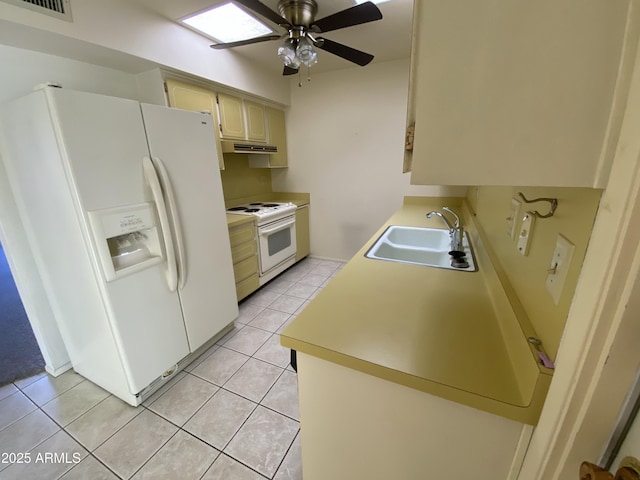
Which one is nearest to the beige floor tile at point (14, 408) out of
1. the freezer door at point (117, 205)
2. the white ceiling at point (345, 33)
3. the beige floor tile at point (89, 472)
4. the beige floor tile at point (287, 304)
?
the freezer door at point (117, 205)

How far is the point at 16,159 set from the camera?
1348 millimetres

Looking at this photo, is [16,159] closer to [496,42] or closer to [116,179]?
[116,179]

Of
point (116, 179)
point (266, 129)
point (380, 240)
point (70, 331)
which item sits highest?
point (266, 129)

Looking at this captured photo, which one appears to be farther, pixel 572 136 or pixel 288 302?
pixel 288 302

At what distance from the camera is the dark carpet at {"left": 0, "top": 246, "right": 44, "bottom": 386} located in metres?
1.76

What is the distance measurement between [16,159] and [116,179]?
2.06 feet

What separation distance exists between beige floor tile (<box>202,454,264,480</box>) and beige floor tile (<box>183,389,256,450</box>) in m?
0.08

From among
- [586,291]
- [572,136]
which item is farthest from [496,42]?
[586,291]

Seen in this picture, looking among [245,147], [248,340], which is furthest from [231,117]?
[248,340]

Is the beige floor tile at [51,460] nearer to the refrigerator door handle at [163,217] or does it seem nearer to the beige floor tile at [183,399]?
the beige floor tile at [183,399]

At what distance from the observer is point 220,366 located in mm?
1802

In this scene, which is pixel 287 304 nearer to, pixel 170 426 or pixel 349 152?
pixel 170 426

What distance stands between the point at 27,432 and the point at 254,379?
3.96 feet

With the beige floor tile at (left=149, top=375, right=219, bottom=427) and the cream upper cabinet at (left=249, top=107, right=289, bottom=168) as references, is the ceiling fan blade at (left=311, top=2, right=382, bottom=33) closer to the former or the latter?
the cream upper cabinet at (left=249, top=107, right=289, bottom=168)
